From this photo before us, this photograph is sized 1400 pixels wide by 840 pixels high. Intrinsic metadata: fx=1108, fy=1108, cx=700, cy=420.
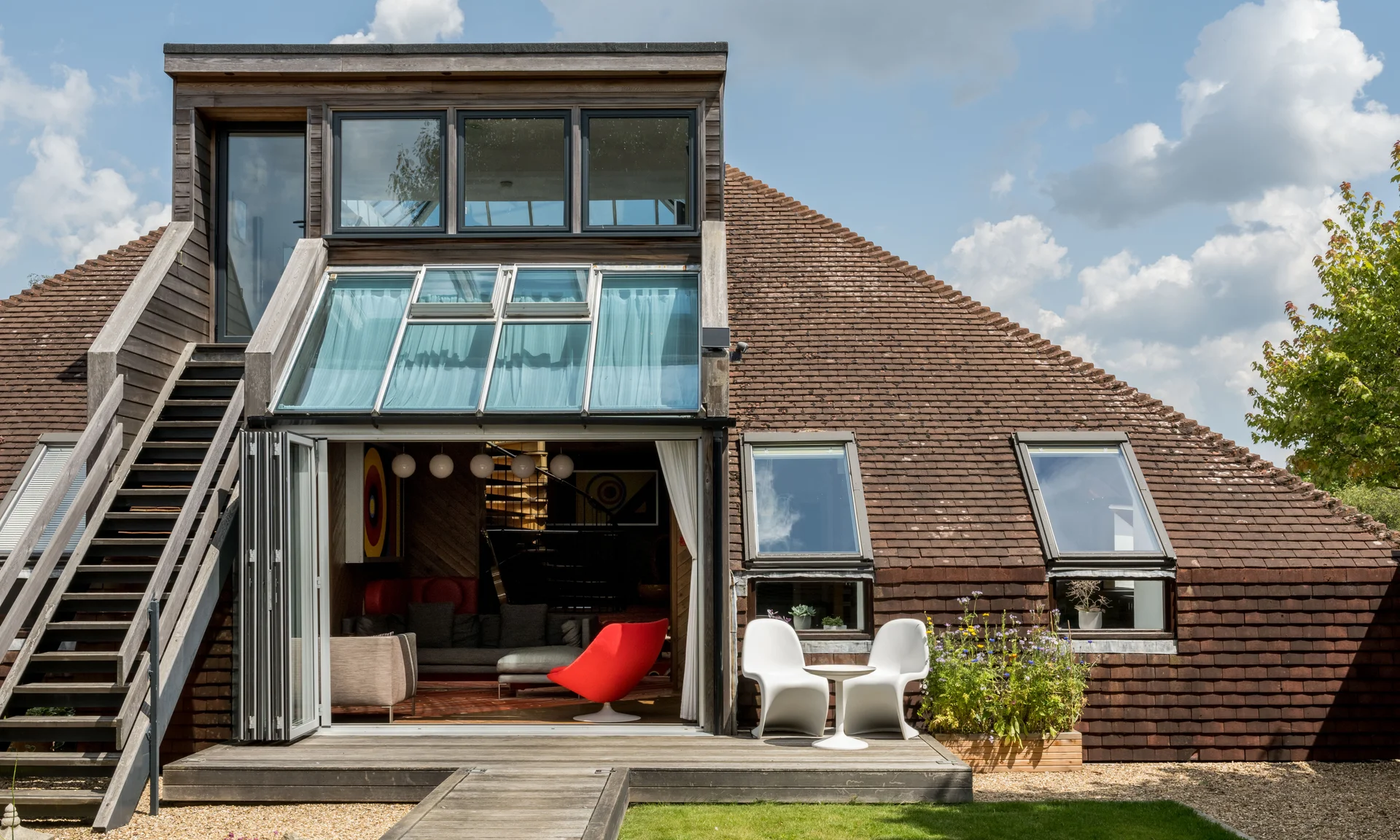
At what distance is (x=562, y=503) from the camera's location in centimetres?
1469

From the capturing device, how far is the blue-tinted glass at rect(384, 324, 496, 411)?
315 inches

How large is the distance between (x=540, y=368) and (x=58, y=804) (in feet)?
13.5

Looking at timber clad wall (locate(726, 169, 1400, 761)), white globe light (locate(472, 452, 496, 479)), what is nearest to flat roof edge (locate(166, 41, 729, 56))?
timber clad wall (locate(726, 169, 1400, 761))

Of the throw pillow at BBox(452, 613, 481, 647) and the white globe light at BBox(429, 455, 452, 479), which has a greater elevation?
the white globe light at BBox(429, 455, 452, 479)

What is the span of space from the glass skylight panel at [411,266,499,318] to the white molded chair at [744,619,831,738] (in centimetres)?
336

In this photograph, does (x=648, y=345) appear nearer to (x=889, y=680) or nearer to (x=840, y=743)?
(x=889, y=680)

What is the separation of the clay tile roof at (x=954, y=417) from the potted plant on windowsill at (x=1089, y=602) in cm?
35

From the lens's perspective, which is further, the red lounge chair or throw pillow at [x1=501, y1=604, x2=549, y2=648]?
throw pillow at [x1=501, y1=604, x2=549, y2=648]

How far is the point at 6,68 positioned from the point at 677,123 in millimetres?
7511

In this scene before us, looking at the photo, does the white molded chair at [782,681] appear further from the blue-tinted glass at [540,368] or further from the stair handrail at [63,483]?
the stair handrail at [63,483]

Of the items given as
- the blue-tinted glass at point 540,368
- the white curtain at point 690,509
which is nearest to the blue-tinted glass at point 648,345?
the blue-tinted glass at point 540,368

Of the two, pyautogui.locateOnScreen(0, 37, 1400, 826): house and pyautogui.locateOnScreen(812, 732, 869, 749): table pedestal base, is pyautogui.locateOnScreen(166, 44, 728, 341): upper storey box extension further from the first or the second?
pyautogui.locateOnScreen(812, 732, 869, 749): table pedestal base

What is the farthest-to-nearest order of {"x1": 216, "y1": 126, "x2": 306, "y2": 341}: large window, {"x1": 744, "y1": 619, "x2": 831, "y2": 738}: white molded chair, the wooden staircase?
{"x1": 216, "y1": 126, "x2": 306, "y2": 341}: large window, {"x1": 744, "y1": 619, "x2": 831, "y2": 738}: white molded chair, the wooden staircase

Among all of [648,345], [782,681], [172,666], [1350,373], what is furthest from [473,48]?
[1350,373]
